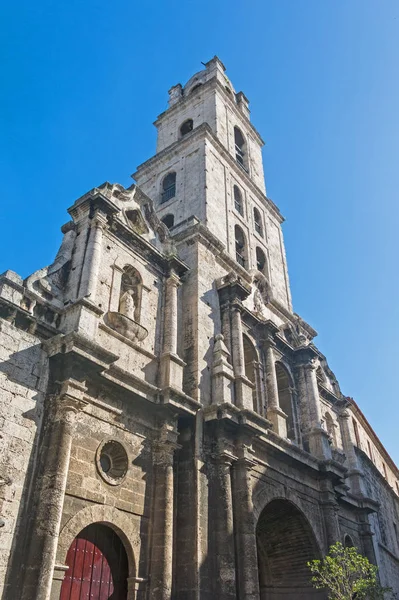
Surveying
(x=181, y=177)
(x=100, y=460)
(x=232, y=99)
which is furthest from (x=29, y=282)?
(x=232, y=99)

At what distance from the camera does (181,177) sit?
73.2 feet

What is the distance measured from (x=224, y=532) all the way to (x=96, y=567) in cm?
313

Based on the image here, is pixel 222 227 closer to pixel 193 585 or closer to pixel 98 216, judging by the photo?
pixel 98 216

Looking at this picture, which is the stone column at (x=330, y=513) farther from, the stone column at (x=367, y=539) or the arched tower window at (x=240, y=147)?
the arched tower window at (x=240, y=147)

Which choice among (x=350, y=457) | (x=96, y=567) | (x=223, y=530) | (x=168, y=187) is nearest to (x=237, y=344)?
(x=223, y=530)

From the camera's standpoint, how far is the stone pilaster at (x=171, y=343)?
1362cm

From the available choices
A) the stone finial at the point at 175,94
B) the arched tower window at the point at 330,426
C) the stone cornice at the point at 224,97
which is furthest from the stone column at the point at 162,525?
the stone finial at the point at 175,94

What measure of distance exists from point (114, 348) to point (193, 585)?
17.6ft

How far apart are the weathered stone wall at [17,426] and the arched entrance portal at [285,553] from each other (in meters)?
8.47

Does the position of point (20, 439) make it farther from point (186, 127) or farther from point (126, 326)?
point (186, 127)

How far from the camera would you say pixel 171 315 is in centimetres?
1494

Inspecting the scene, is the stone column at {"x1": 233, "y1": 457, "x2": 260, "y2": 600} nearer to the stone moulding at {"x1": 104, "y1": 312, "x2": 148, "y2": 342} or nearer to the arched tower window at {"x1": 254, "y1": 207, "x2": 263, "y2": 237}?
the stone moulding at {"x1": 104, "y1": 312, "x2": 148, "y2": 342}

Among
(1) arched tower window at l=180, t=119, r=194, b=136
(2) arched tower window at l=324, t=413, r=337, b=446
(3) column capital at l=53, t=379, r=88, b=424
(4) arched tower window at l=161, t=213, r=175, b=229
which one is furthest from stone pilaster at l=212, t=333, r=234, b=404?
(1) arched tower window at l=180, t=119, r=194, b=136

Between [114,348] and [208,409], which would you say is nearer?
[114,348]
